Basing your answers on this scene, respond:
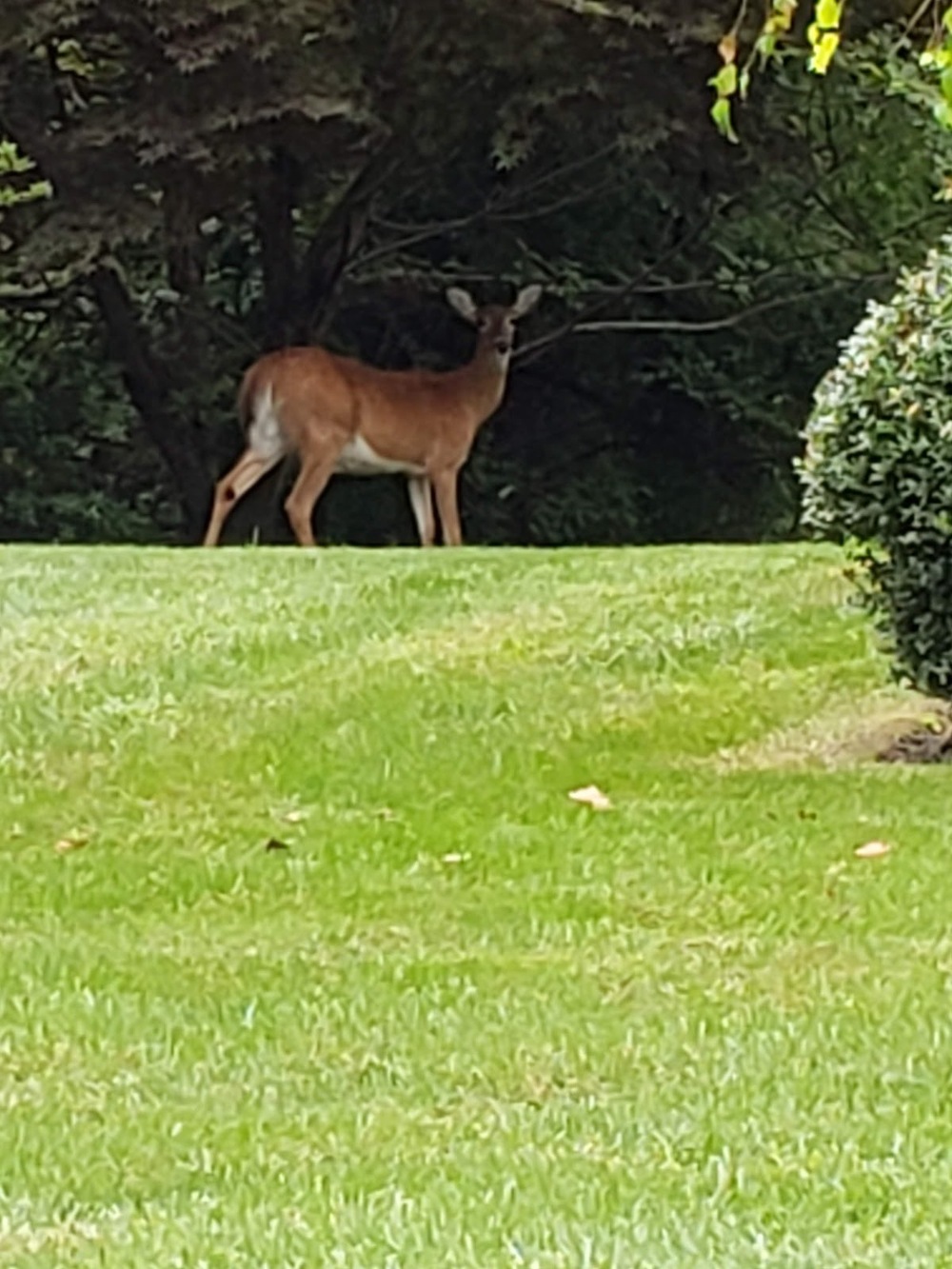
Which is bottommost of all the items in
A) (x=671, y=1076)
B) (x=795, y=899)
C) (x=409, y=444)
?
(x=409, y=444)

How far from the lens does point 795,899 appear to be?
18.5ft

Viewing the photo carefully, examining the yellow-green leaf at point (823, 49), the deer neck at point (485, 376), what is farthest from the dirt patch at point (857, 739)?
the deer neck at point (485, 376)

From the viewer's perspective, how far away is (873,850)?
20.1 feet

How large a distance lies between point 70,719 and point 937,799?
259cm

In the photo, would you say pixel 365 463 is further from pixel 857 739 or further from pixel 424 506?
pixel 857 739

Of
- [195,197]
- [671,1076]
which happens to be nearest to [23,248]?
[195,197]

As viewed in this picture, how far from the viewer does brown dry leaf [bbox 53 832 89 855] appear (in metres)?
6.32

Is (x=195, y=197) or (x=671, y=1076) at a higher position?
(x=671, y=1076)

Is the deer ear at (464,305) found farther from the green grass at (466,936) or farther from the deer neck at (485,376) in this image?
the green grass at (466,936)

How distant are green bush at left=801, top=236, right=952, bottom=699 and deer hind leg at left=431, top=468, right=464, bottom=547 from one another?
846 cm

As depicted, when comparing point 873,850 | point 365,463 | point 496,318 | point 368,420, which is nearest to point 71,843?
point 873,850

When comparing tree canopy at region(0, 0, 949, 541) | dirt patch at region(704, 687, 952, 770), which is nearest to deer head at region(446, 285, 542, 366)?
tree canopy at region(0, 0, 949, 541)

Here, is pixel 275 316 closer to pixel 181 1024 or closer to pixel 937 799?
pixel 937 799

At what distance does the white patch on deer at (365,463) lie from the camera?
1573cm
